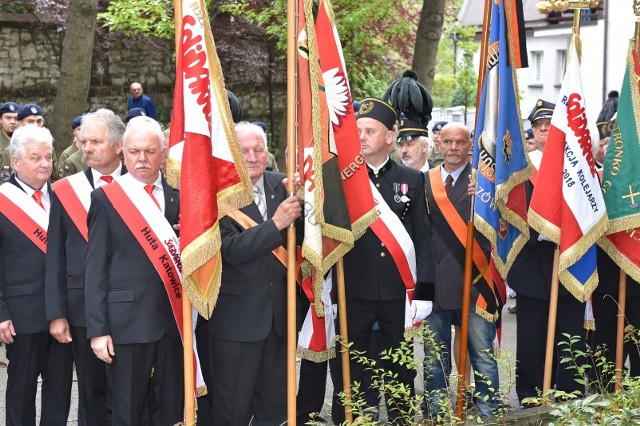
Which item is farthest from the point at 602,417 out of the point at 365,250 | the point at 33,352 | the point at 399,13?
the point at 399,13

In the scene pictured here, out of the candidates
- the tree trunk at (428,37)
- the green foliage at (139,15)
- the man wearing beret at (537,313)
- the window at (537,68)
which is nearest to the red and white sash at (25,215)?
the man wearing beret at (537,313)

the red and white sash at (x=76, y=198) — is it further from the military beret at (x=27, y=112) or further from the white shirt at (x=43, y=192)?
the military beret at (x=27, y=112)

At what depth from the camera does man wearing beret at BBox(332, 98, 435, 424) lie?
6254 mm

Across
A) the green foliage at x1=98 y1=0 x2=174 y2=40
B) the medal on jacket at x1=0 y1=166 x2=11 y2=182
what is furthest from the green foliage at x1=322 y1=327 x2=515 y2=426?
the green foliage at x1=98 y1=0 x2=174 y2=40

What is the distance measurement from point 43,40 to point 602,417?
617 inches

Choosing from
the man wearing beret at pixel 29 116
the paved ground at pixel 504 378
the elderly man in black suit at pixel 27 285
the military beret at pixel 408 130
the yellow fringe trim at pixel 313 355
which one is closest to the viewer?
the paved ground at pixel 504 378

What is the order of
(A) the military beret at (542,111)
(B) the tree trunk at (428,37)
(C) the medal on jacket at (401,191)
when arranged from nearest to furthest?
(C) the medal on jacket at (401,191) < (A) the military beret at (542,111) < (B) the tree trunk at (428,37)

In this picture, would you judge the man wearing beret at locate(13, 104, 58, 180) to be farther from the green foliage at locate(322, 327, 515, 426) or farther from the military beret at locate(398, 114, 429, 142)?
the green foliage at locate(322, 327, 515, 426)

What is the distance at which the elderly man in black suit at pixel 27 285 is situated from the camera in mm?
5871

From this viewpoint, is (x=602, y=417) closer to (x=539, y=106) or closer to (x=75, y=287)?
(x=75, y=287)

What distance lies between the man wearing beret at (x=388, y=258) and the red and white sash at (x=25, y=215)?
5.84ft

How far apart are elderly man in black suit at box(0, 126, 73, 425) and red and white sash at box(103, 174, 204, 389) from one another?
0.78 meters

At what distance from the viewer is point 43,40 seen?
61.0 feet

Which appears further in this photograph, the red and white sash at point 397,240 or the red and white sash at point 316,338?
the red and white sash at point 397,240
